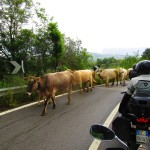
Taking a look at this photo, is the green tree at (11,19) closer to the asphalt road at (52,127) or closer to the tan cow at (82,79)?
the tan cow at (82,79)

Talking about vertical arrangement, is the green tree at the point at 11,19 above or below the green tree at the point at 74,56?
above

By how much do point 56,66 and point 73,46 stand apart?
5.08m

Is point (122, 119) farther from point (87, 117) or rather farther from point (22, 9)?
point (22, 9)

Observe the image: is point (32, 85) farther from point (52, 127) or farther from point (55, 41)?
point (55, 41)

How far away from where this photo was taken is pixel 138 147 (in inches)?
215

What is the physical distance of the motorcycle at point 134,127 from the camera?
5.22 meters

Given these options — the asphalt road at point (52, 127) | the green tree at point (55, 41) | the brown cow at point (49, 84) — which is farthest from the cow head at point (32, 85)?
the green tree at point (55, 41)

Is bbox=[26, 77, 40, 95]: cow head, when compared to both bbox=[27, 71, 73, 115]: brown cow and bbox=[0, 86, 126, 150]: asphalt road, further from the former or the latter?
bbox=[0, 86, 126, 150]: asphalt road

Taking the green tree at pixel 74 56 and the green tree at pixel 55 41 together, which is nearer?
the green tree at pixel 55 41

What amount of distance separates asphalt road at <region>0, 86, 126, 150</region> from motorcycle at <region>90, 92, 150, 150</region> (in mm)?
1315

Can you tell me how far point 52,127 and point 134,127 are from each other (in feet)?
11.3

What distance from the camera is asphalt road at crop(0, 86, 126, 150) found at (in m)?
6.90

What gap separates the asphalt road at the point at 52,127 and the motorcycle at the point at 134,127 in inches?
51.8

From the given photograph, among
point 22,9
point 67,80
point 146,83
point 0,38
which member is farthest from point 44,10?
point 146,83
